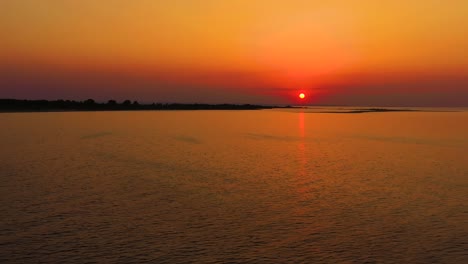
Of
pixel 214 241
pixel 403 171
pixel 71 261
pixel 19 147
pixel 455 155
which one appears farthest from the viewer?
pixel 19 147

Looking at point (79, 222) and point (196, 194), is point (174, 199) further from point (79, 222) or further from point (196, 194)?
point (79, 222)

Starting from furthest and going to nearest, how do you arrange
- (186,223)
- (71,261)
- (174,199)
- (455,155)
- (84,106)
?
(84,106)
(455,155)
(174,199)
(186,223)
(71,261)

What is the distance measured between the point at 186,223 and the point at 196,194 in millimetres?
5032

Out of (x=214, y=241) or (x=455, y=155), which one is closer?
(x=214, y=241)

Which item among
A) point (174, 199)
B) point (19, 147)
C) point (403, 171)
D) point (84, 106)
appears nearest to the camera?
point (174, 199)

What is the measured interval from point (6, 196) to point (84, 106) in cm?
18831

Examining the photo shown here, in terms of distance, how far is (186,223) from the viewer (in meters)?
15.2

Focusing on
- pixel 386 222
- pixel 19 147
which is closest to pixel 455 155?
pixel 386 222

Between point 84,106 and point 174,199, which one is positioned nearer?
point 174,199

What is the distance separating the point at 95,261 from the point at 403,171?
2108 centimetres

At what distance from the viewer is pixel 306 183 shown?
2328cm

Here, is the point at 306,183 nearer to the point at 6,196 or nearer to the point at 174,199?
the point at 174,199

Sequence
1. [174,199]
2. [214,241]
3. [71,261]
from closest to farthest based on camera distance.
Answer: [71,261]
[214,241]
[174,199]

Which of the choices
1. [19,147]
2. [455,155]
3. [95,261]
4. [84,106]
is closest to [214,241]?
[95,261]
